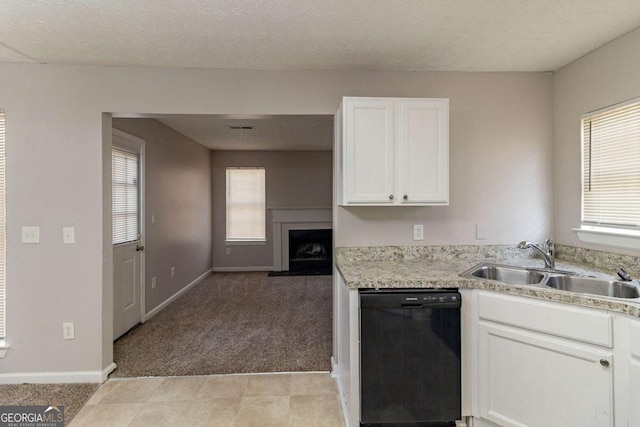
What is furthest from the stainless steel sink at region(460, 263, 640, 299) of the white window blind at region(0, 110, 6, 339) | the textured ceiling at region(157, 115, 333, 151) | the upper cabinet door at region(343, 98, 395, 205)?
the white window blind at region(0, 110, 6, 339)

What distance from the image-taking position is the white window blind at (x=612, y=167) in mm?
1989

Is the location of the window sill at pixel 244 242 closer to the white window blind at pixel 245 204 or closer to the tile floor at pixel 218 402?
the white window blind at pixel 245 204

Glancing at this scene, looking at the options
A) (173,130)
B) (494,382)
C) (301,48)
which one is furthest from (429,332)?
(173,130)

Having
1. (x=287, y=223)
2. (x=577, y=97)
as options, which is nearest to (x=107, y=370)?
(x=577, y=97)

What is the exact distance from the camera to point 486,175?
2568 mm

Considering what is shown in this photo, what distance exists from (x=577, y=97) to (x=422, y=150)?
124 centimetres

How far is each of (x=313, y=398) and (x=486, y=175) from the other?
2.10m

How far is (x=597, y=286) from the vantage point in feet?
6.29

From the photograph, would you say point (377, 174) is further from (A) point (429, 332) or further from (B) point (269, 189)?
(B) point (269, 189)

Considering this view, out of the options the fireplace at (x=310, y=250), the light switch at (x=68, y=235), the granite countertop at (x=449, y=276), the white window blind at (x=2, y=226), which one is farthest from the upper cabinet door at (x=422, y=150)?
the fireplace at (x=310, y=250)

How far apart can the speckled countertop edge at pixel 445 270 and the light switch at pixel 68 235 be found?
1.97 meters

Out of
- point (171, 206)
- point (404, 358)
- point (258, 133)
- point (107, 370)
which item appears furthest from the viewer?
point (258, 133)

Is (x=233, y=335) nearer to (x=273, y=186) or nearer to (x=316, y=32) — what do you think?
→ (x=316, y=32)

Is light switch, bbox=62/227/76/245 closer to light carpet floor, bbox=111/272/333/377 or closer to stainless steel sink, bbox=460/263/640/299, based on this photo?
light carpet floor, bbox=111/272/333/377
